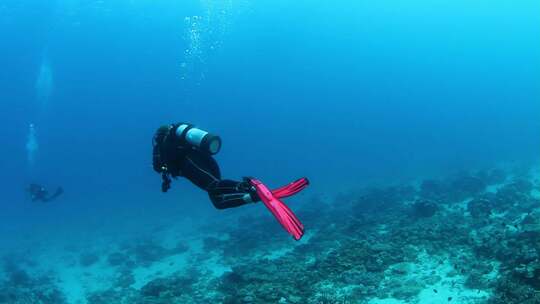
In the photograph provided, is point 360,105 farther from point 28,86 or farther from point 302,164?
point 28,86

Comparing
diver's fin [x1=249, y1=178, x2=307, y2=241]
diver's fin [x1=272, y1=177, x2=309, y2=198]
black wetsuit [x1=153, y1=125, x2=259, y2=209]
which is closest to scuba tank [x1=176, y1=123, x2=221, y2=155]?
black wetsuit [x1=153, y1=125, x2=259, y2=209]

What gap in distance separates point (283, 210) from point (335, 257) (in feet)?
28.7

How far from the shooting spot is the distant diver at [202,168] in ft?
22.6

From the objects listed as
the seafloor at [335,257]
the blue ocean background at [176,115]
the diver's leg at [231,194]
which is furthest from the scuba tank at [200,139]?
the blue ocean background at [176,115]

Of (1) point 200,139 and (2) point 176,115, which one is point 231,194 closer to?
Answer: (1) point 200,139

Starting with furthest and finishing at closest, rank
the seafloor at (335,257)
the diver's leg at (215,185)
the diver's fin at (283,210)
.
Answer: the seafloor at (335,257) → the diver's leg at (215,185) → the diver's fin at (283,210)

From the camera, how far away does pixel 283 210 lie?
19.9 ft

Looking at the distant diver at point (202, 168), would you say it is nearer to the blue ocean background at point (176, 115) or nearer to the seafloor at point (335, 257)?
the seafloor at point (335, 257)

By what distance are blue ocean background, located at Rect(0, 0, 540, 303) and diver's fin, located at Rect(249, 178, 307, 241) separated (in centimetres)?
2603

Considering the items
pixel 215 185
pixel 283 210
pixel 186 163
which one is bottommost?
pixel 283 210

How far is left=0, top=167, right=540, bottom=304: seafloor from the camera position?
1192cm

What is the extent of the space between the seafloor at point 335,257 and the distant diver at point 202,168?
17.7ft

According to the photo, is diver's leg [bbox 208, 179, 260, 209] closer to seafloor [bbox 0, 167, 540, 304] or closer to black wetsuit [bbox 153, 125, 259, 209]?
black wetsuit [bbox 153, 125, 259, 209]

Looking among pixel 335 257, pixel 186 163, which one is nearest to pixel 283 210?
pixel 186 163
